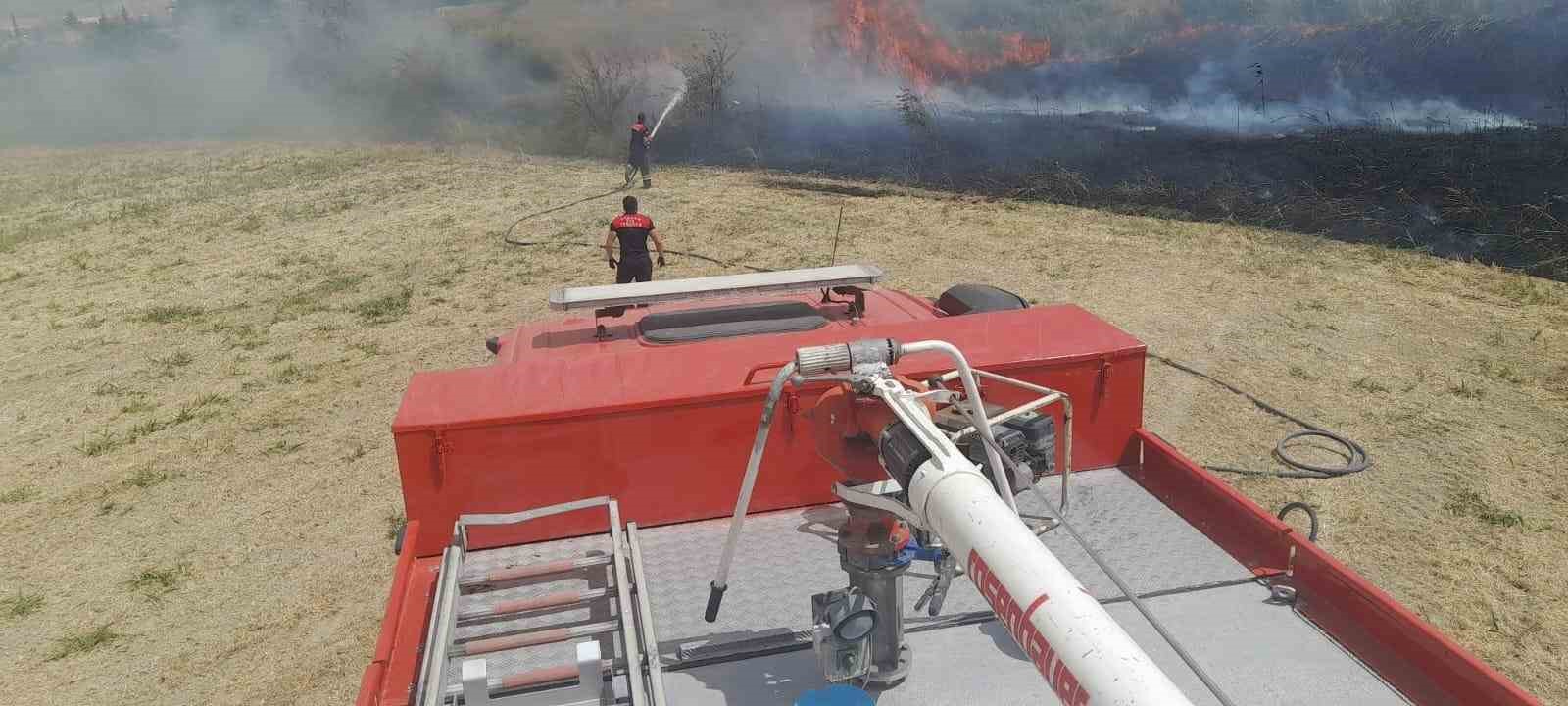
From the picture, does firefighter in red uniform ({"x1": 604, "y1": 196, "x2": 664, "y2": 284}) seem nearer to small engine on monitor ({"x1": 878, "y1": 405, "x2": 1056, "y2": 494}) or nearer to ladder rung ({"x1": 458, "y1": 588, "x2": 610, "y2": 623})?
ladder rung ({"x1": 458, "y1": 588, "x2": 610, "y2": 623})

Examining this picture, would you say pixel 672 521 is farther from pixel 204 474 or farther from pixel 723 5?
pixel 723 5

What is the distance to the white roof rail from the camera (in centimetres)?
579

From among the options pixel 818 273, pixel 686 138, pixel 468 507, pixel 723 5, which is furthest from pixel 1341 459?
pixel 723 5

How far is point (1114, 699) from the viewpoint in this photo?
2.00 meters

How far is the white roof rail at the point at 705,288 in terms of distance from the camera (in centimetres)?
579

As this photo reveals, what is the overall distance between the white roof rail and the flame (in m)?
Result: 22.0

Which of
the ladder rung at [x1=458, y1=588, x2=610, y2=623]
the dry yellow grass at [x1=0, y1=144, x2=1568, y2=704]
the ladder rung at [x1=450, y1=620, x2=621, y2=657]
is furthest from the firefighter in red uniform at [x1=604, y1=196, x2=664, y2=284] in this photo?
the ladder rung at [x1=450, y1=620, x2=621, y2=657]

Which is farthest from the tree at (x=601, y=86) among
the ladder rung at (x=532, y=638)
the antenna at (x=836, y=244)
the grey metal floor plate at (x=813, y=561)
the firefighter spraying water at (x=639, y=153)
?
the ladder rung at (x=532, y=638)

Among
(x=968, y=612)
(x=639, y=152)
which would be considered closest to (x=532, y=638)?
(x=968, y=612)

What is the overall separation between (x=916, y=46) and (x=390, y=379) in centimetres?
2070

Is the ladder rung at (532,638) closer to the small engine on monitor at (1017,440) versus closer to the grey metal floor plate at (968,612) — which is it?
Result: the grey metal floor plate at (968,612)

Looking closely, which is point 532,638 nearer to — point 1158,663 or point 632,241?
point 1158,663

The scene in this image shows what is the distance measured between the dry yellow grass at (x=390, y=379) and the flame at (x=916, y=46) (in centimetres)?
980

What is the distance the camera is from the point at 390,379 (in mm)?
10125
